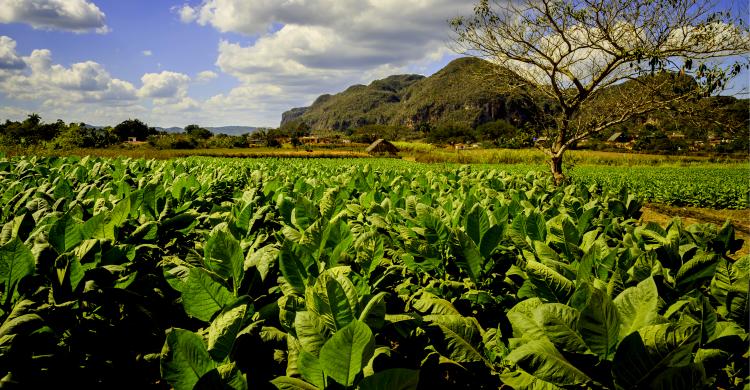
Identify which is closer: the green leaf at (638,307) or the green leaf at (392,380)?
the green leaf at (392,380)

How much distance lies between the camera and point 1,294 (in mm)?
1614

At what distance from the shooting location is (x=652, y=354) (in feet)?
3.59

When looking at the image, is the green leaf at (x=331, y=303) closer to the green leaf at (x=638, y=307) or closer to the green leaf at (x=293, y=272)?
the green leaf at (x=293, y=272)

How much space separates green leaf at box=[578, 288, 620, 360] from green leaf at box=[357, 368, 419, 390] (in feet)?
1.81

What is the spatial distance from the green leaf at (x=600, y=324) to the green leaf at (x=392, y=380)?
1.81ft

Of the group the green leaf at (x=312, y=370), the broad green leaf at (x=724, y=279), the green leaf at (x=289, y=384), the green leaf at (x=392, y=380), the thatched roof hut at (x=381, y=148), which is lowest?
the green leaf at (x=289, y=384)

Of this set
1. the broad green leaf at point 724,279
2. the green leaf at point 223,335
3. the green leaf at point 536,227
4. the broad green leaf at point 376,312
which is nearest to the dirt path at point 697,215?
the green leaf at point 536,227

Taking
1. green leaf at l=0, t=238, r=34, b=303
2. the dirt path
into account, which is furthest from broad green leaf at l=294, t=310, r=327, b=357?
the dirt path

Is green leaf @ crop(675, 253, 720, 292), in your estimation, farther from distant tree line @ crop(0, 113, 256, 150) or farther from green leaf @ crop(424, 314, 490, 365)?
distant tree line @ crop(0, 113, 256, 150)

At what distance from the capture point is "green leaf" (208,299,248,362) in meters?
1.19

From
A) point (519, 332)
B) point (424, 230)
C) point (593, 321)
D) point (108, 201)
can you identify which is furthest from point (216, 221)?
point (593, 321)

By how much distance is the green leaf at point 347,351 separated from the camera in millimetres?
987

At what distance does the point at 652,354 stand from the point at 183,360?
51.0 inches

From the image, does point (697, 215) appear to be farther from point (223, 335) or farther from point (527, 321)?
point (223, 335)
